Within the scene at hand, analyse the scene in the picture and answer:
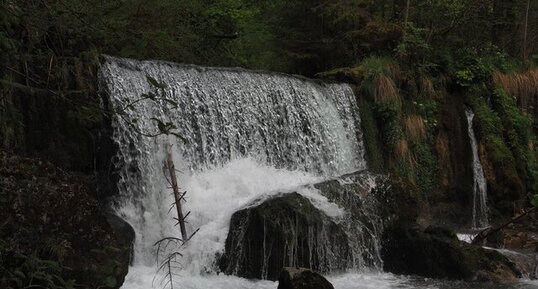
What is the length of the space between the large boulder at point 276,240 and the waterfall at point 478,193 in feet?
19.8

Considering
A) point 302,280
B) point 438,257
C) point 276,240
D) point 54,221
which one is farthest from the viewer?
point 438,257

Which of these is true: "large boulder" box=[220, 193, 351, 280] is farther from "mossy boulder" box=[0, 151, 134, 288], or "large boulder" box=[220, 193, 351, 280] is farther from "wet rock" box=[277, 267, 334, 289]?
"mossy boulder" box=[0, 151, 134, 288]

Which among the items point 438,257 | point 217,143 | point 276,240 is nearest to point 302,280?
point 276,240

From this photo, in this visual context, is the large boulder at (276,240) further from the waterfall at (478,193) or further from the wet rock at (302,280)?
the waterfall at (478,193)

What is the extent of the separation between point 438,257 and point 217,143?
4.34 m

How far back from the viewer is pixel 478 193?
1367 centimetres

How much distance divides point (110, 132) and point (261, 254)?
302 centimetres

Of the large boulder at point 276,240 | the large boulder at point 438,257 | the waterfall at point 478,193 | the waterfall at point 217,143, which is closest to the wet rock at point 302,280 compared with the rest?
the large boulder at point 276,240

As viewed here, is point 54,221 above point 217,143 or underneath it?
underneath

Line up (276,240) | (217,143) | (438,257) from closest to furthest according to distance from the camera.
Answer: (276,240) < (438,257) < (217,143)

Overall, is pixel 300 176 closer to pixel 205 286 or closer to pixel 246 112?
pixel 246 112

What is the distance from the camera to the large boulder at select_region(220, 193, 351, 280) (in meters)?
8.06

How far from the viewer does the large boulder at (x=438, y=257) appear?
8.66 meters

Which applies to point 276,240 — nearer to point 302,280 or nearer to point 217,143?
point 302,280
